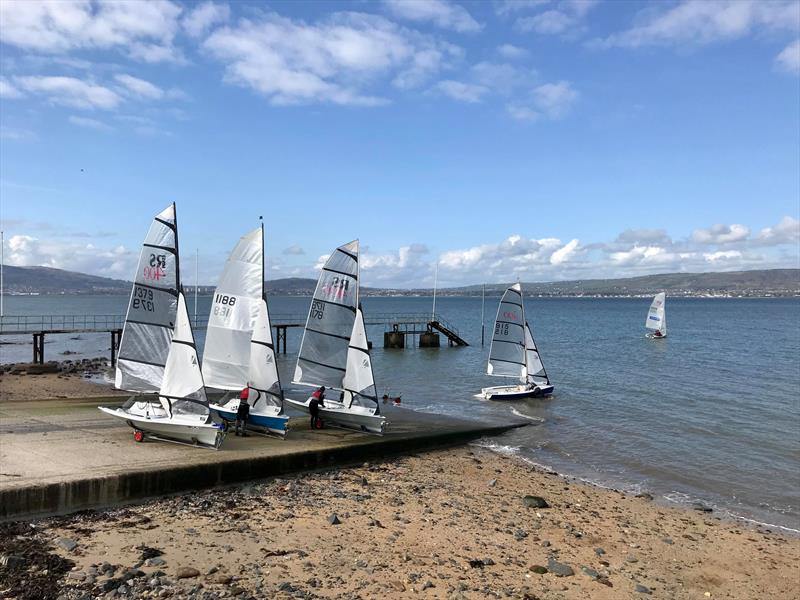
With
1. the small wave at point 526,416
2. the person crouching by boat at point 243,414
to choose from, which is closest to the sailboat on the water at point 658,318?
the small wave at point 526,416

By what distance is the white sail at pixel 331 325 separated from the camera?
18947 millimetres

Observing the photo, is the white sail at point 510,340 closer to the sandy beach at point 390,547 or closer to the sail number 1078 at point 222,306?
the sandy beach at point 390,547

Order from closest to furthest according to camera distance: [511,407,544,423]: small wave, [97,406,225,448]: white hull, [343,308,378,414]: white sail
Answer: [97,406,225,448]: white hull → [343,308,378,414]: white sail → [511,407,544,423]: small wave

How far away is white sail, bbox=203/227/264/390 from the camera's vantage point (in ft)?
57.7

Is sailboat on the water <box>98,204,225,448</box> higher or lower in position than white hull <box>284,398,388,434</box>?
higher

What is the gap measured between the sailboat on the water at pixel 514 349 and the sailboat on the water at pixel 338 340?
12.3 metres

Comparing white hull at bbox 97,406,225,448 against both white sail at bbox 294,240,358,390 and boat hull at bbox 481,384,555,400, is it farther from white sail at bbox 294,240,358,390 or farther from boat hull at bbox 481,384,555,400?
boat hull at bbox 481,384,555,400

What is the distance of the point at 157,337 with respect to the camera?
15953mm

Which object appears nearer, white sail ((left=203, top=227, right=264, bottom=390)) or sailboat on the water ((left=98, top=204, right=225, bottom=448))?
sailboat on the water ((left=98, top=204, right=225, bottom=448))

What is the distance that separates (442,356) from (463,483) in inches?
1328

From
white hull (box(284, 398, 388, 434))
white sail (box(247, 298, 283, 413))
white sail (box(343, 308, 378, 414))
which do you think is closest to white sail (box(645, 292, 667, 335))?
white sail (box(343, 308, 378, 414))

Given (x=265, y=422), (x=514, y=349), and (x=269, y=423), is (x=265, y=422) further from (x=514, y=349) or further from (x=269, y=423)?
(x=514, y=349)

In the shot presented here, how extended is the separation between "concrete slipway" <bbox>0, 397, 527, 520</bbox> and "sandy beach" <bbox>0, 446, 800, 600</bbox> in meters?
0.45

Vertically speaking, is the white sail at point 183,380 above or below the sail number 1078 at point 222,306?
below
